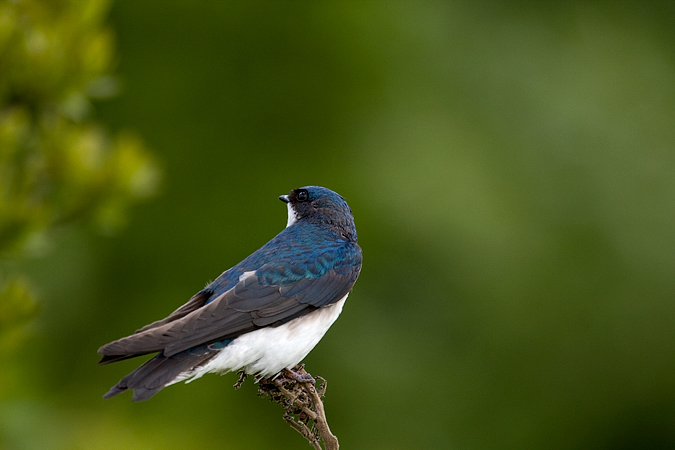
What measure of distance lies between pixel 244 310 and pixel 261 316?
0.22ft

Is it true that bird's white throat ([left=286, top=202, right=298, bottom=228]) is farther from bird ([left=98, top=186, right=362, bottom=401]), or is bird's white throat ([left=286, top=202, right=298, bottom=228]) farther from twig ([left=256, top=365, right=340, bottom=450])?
twig ([left=256, top=365, right=340, bottom=450])

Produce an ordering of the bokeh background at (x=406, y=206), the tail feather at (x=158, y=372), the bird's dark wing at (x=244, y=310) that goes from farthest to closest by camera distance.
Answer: the bokeh background at (x=406, y=206) → the bird's dark wing at (x=244, y=310) → the tail feather at (x=158, y=372)

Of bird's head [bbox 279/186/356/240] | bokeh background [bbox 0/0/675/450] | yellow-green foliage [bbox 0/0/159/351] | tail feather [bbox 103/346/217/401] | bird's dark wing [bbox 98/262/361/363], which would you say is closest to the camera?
tail feather [bbox 103/346/217/401]

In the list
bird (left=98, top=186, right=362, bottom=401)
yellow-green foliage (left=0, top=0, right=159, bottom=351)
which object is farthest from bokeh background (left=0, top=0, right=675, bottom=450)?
bird (left=98, top=186, right=362, bottom=401)

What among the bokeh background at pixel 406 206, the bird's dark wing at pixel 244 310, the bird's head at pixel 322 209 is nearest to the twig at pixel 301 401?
the bird's dark wing at pixel 244 310

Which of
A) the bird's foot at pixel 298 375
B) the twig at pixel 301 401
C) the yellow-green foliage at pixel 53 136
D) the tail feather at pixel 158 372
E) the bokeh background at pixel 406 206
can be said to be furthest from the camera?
the bokeh background at pixel 406 206

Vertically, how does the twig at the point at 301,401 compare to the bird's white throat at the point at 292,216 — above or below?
below

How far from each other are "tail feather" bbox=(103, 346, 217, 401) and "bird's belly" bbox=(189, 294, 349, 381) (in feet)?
0.26

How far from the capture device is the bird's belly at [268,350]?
2.47 m

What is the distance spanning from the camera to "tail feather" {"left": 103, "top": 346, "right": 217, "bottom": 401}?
6.36ft

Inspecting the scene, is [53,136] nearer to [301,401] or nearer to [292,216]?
[292,216]

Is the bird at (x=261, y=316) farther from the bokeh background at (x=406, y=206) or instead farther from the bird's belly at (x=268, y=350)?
the bokeh background at (x=406, y=206)

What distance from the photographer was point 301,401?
2299 millimetres

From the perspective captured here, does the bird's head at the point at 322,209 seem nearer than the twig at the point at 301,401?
No
